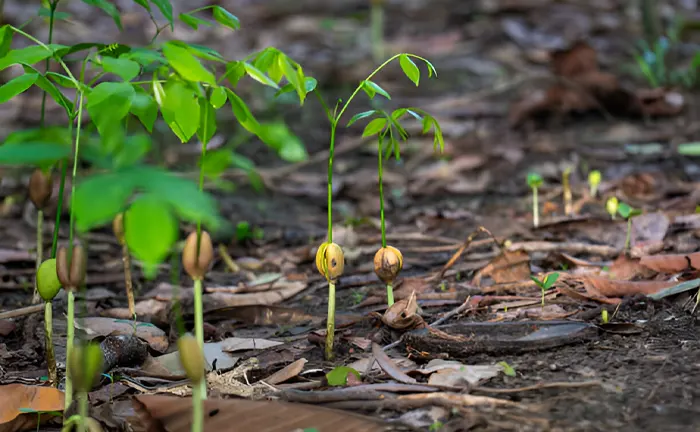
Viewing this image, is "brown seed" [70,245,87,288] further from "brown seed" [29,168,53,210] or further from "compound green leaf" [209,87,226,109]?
"brown seed" [29,168,53,210]

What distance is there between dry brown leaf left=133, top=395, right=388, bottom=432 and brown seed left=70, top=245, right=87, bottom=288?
0.24 metres

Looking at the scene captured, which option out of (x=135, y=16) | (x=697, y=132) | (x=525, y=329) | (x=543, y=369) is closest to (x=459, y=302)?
(x=525, y=329)

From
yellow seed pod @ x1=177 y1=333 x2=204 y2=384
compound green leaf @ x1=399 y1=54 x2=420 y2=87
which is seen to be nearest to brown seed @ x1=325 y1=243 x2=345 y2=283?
compound green leaf @ x1=399 y1=54 x2=420 y2=87

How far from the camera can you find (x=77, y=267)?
1.37 metres

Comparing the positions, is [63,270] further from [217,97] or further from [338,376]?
[338,376]

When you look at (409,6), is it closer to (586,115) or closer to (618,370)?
(586,115)

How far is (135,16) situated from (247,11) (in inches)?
41.4

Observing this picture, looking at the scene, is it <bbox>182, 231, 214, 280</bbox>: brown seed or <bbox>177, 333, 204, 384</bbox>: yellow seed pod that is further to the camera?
<bbox>182, 231, 214, 280</bbox>: brown seed

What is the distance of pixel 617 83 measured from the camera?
4348mm

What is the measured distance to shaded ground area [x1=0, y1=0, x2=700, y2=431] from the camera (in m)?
1.47

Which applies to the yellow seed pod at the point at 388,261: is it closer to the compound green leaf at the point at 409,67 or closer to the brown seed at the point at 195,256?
the compound green leaf at the point at 409,67

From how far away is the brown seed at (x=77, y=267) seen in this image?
1365mm

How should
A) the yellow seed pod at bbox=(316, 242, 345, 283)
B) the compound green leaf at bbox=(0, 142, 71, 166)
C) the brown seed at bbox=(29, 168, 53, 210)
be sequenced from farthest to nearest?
the brown seed at bbox=(29, 168, 53, 210), the yellow seed pod at bbox=(316, 242, 345, 283), the compound green leaf at bbox=(0, 142, 71, 166)

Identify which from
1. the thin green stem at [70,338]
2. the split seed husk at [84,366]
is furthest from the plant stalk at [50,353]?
the split seed husk at [84,366]
